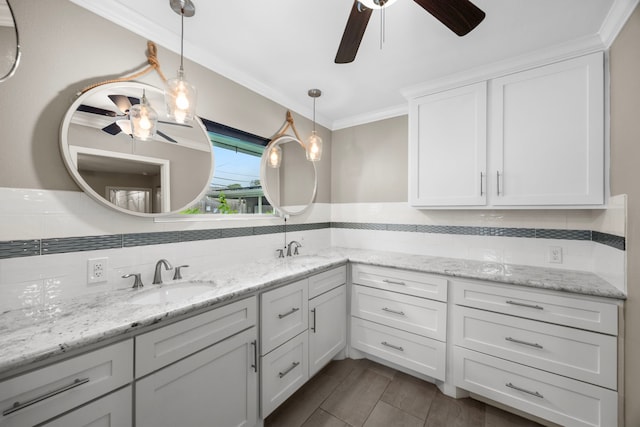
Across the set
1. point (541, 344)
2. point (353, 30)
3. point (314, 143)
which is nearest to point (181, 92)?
point (353, 30)

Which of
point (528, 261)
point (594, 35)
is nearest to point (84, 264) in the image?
point (528, 261)

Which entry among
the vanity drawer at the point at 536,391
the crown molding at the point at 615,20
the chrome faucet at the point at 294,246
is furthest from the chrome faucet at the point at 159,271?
the crown molding at the point at 615,20

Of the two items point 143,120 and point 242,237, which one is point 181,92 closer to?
point 143,120

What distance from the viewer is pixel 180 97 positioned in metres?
1.34

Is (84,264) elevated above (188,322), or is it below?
above

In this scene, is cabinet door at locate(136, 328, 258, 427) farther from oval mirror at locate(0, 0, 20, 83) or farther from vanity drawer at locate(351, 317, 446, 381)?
oval mirror at locate(0, 0, 20, 83)

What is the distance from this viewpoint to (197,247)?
5.63 feet

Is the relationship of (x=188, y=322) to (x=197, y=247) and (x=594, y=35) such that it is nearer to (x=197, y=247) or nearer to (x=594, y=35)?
(x=197, y=247)

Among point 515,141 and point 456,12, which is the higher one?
point 456,12

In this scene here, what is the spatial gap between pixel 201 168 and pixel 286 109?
110 cm

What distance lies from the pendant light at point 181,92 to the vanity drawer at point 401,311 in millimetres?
1828

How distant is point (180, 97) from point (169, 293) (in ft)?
3.62

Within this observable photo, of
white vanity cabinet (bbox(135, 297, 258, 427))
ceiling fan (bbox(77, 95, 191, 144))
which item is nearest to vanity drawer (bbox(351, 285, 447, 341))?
white vanity cabinet (bbox(135, 297, 258, 427))

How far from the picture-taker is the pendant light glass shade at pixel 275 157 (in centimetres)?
227
